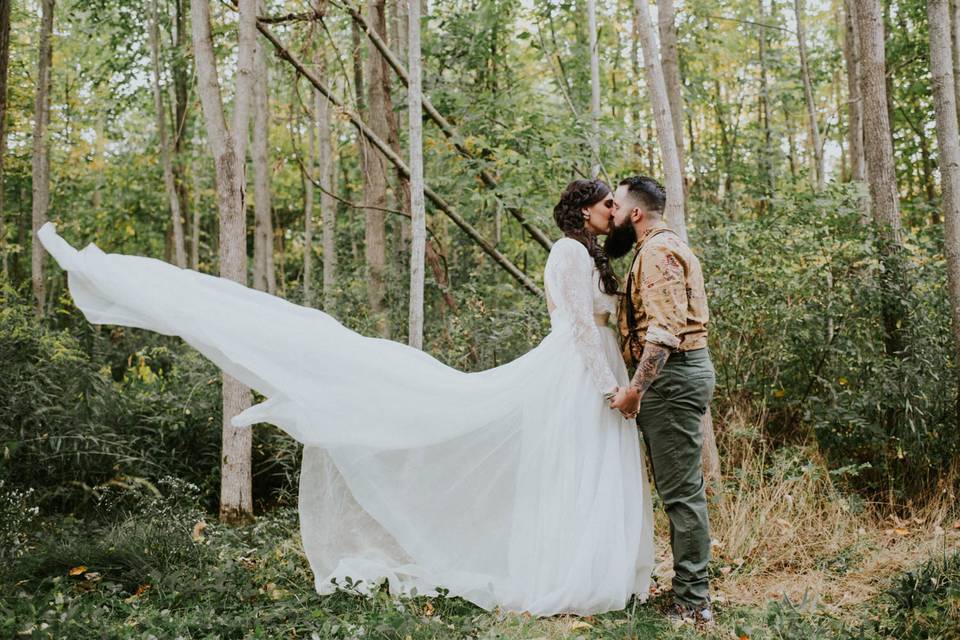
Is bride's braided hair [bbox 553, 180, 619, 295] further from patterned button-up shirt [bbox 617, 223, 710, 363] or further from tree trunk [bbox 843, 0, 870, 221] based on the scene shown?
tree trunk [bbox 843, 0, 870, 221]

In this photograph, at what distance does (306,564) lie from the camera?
4.91m

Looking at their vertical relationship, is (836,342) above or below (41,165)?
below

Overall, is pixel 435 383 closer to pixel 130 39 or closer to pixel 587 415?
pixel 587 415

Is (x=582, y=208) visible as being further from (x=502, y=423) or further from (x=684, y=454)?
(x=684, y=454)

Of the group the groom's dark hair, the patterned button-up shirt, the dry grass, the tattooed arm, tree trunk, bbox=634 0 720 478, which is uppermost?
tree trunk, bbox=634 0 720 478

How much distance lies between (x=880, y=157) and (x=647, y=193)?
3360 mm

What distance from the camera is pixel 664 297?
12.9 ft

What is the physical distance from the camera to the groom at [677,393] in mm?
3977

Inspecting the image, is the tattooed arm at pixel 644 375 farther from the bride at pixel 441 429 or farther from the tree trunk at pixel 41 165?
the tree trunk at pixel 41 165

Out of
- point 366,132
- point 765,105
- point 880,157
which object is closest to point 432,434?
point 366,132


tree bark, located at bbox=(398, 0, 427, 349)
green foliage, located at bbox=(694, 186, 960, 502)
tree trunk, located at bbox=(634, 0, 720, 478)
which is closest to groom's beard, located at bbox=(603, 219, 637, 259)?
tree trunk, located at bbox=(634, 0, 720, 478)

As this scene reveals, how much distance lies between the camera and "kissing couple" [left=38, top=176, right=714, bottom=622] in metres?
4.07

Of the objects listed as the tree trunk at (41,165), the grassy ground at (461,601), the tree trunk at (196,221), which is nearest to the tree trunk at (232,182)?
the grassy ground at (461,601)

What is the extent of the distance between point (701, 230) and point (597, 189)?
3.95 metres
